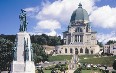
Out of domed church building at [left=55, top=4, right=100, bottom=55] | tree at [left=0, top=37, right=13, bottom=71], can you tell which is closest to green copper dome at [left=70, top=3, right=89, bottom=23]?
domed church building at [left=55, top=4, right=100, bottom=55]

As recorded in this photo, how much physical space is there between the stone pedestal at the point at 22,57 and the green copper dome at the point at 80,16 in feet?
276

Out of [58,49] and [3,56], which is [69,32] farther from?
[3,56]

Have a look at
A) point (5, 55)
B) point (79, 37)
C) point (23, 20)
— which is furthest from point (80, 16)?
point (23, 20)

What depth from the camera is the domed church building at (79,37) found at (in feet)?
352

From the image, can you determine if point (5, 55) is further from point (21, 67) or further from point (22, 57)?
point (21, 67)

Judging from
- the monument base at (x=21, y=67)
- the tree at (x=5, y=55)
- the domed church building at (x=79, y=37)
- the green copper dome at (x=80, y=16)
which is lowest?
the monument base at (x=21, y=67)

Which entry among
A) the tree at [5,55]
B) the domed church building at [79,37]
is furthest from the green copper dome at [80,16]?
the tree at [5,55]

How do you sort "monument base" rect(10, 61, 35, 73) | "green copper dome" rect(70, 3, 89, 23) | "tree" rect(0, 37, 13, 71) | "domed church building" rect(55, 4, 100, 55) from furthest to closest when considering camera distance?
"green copper dome" rect(70, 3, 89, 23), "domed church building" rect(55, 4, 100, 55), "tree" rect(0, 37, 13, 71), "monument base" rect(10, 61, 35, 73)

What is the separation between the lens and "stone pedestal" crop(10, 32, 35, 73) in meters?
29.0

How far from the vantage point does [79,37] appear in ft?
364

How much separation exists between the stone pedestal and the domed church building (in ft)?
255

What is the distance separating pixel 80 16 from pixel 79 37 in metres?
6.64

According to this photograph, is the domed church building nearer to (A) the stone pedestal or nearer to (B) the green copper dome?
(B) the green copper dome

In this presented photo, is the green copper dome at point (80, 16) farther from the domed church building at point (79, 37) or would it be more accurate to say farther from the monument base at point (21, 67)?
the monument base at point (21, 67)
